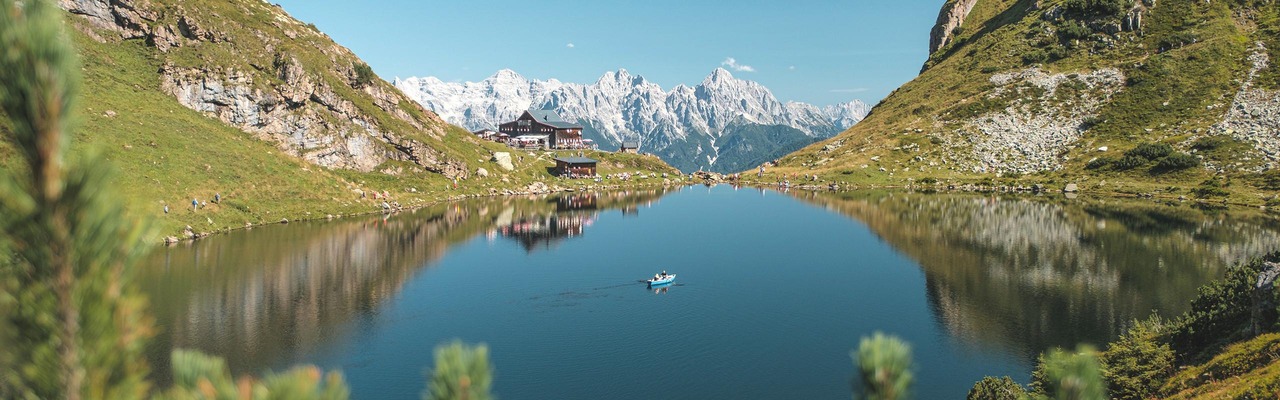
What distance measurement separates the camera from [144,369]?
4703mm

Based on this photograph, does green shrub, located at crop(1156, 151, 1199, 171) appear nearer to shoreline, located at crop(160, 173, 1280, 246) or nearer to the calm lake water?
shoreline, located at crop(160, 173, 1280, 246)

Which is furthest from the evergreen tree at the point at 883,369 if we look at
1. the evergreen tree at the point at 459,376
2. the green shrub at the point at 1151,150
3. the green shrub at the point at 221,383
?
the green shrub at the point at 1151,150

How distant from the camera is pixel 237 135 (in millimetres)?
98875

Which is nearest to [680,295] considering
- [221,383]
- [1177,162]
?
[221,383]

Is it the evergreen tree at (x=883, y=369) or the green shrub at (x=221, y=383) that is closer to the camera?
the green shrub at (x=221, y=383)

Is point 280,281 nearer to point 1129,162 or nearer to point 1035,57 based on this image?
point 1129,162

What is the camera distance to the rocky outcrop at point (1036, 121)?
154 metres

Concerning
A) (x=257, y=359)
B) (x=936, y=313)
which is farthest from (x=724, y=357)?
(x=257, y=359)

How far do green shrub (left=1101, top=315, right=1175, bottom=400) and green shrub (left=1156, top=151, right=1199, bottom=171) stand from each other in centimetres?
11903

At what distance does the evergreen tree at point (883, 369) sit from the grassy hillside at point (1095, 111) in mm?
136514

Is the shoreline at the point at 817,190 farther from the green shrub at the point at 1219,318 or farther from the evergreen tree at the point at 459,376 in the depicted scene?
the green shrub at the point at 1219,318

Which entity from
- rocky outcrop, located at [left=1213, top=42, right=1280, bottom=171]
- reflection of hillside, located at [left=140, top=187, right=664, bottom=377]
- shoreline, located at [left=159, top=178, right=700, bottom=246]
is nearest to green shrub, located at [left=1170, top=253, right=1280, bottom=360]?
shoreline, located at [left=159, top=178, right=700, bottom=246]

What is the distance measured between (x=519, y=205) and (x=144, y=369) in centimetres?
11801

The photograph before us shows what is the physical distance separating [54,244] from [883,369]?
709 cm
